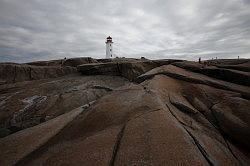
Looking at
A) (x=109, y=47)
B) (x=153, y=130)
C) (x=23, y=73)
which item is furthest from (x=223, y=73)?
(x=109, y=47)

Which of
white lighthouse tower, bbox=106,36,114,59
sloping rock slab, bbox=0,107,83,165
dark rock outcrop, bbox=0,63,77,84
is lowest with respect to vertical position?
sloping rock slab, bbox=0,107,83,165

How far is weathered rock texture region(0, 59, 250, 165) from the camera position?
650 cm

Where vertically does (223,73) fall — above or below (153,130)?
above

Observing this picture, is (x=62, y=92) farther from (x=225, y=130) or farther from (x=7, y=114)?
(x=225, y=130)

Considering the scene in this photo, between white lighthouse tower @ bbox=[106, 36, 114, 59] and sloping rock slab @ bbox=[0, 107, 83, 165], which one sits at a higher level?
white lighthouse tower @ bbox=[106, 36, 114, 59]

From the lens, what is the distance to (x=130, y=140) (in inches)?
272

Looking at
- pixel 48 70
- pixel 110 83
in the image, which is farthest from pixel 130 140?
pixel 48 70

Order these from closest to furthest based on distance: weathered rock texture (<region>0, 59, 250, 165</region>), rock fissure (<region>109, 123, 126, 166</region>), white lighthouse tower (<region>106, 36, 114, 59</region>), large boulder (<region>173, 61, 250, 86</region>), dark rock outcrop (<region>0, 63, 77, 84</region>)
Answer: rock fissure (<region>109, 123, 126, 166</region>) < weathered rock texture (<region>0, 59, 250, 165</region>) < large boulder (<region>173, 61, 250, 86</region>) < dark rock outcrop (<region>0, 63, 77, 84</region>) < white lighthouse tower (<region>106, 36, 114, 59</region>)

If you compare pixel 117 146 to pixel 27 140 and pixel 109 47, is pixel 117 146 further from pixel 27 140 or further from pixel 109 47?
pixel 109 47

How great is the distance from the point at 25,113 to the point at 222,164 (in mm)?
9242

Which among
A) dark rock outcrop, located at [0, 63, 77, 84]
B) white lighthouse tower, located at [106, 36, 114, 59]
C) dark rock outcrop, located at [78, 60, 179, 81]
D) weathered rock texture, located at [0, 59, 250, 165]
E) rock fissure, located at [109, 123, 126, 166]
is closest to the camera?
rock fissure, located at [109, 123, 126, 166]

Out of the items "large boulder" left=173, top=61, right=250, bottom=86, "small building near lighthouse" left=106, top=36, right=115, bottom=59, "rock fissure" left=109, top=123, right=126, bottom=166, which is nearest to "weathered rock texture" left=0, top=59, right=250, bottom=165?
"rock fissure" left=109, top=123, right=126, bottom=166

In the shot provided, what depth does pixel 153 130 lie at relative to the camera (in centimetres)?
718

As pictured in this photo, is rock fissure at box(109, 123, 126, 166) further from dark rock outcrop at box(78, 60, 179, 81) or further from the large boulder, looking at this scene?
dark rock outcrop at box(78, 60, 179, 81)
